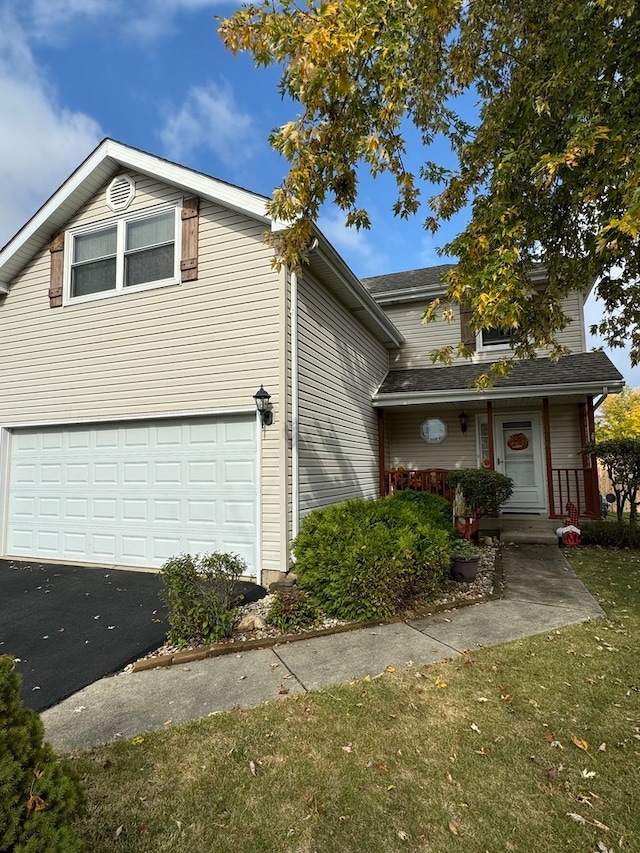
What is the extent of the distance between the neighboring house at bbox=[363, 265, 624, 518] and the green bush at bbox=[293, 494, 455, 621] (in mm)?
4258

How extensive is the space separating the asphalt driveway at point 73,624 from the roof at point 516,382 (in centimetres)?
651

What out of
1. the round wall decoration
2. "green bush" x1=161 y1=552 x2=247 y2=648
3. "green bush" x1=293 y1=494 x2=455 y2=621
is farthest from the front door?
"green bush" x1=161 y1=552 x2=247 y2=648

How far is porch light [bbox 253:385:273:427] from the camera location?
19.4 ft

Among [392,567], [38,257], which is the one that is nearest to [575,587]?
[392,567]

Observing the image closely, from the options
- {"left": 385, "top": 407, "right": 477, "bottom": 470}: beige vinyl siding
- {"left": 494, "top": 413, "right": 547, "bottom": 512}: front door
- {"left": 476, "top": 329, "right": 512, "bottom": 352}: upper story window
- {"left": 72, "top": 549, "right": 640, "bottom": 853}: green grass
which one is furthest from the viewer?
{"left": 476, "top": 329, "right": 512, "bottom": 352}: upper story window

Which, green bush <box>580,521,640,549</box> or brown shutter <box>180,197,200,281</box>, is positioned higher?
brown shutter <box>180,197,200,281</box>

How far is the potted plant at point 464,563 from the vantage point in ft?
20.4

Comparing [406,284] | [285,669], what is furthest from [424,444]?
[285,669]

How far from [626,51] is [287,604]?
6.51 metres

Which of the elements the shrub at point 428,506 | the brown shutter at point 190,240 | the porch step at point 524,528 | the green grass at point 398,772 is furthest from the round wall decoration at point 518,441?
the brown shutter at point 190,240

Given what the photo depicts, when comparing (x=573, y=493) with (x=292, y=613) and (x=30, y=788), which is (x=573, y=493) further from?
(x=30, y=788)

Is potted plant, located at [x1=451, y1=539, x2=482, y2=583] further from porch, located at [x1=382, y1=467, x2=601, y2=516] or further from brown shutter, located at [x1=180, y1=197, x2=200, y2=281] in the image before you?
brown shutter, located at [x1=180, y1=197, x2=200, y2=281]

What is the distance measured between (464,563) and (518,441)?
5.48m

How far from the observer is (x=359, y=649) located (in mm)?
4305
